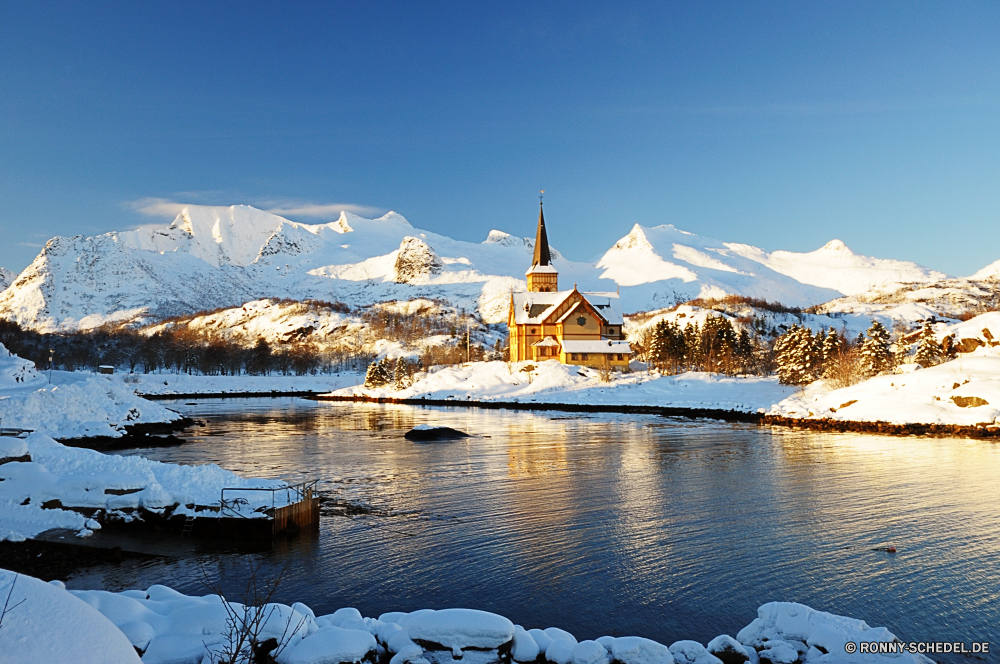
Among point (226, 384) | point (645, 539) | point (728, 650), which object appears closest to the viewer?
point (728, 650)

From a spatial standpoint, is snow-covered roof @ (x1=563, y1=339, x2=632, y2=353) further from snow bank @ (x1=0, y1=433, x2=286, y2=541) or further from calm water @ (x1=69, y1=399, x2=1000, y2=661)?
snow bank @ (x1=0, y1=433, x2=286, y2=541)

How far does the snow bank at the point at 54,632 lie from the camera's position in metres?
5.00

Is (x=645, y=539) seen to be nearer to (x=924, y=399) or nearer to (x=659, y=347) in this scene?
(x=924, y=399)

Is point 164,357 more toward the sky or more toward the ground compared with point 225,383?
more toward the sky

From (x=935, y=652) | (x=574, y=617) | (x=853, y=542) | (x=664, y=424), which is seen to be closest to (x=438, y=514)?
(x=574, y=617)

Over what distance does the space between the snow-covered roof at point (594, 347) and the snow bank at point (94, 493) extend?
226ft

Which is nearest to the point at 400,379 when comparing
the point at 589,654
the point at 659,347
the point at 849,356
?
the point at 659,347

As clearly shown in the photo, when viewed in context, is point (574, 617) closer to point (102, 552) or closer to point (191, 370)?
point (102, 552)

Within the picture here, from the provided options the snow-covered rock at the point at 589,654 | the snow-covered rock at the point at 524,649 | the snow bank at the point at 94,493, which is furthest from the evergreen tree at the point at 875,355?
the snow-covered rock at the point at 524,649

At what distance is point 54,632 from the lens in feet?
17.1

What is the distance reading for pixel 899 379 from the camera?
5097 centimetres

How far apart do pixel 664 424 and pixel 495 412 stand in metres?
19.6

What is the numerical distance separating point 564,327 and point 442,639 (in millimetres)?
83037

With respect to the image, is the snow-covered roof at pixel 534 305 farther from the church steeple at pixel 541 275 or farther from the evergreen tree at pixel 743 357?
the evergreen tree at pixel 743 357
